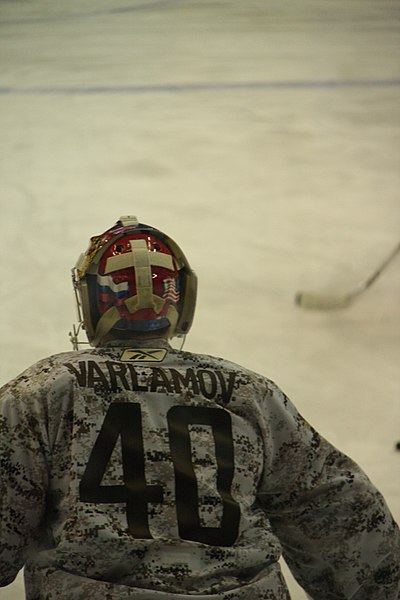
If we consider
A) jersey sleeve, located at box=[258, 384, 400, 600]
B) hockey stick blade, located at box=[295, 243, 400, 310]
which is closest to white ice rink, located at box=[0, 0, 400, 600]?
hockey stick blade, located at box=[295, 243, 400, 310]

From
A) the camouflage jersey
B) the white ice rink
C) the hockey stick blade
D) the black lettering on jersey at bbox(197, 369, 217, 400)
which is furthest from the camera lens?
the hockey stick blade

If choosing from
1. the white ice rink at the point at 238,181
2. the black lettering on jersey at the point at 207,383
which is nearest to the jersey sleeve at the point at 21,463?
the black lettering on jersey at the point at 207,383

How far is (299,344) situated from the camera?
11.0 ft

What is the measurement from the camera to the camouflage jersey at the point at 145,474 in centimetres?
171

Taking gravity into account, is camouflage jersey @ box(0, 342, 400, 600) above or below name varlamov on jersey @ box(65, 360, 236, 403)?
below

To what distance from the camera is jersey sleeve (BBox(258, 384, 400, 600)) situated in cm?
192

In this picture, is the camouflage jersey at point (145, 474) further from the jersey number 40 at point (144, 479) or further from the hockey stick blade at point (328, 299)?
the hockey stick blade at point (328, 299)

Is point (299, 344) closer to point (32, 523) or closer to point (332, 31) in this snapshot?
point (32, 523)

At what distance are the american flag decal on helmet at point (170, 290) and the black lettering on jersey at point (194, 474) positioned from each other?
21 centimetres

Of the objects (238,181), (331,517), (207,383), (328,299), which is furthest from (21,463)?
(238,181)

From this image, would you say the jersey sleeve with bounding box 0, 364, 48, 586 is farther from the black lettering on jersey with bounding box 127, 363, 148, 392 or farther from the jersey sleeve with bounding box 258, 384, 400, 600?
the jersey sleeve with bounding box 258, 384, 400, 600

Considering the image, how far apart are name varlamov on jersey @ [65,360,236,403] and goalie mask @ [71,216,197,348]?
11cm

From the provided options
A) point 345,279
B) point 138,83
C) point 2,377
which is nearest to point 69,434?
point 2,377

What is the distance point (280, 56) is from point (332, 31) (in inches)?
29.0
